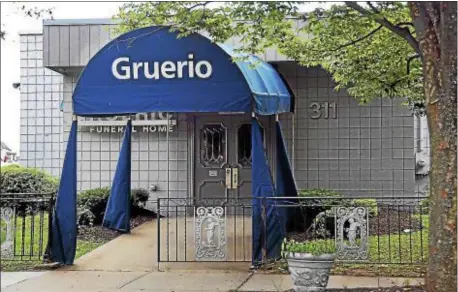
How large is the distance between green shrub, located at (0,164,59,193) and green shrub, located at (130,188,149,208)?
164 centimetres

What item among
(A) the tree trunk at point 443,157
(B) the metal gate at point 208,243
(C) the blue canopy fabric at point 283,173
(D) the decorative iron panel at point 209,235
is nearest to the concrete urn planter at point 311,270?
(A) the tree trunk at point 443,157

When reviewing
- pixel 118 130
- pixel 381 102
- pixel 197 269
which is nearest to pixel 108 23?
pixel 118 130

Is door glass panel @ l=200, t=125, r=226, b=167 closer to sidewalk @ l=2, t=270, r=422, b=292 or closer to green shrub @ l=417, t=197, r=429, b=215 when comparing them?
green shrub @ l=417, t=197, r=429, b=215

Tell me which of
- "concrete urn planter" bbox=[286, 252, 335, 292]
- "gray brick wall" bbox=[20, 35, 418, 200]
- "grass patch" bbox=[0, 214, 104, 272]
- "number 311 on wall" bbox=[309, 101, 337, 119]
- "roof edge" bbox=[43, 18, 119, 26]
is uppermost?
"roof edge" bbox=[43, 18, 119, 26]

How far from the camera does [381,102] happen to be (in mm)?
14359

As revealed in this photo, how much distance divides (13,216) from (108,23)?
6.22m

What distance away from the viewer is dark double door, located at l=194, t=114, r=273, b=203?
14.5 meters

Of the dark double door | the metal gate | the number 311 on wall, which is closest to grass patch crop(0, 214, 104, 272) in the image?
the metal gate

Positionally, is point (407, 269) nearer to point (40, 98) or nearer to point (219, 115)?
point (219, 115)

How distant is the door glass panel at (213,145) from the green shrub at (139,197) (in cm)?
146

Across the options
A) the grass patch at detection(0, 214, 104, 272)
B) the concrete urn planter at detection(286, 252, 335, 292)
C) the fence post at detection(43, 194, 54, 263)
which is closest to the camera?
the concrete urn planter at detection(286, 252, 335, 292)

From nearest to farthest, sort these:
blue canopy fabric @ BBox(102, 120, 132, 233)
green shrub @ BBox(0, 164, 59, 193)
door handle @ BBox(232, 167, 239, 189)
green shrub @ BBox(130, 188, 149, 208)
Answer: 1. blue canopy fabric @ BBox(102, 120, 132, 233)
2. green shrub @ BBox(0, 164, 59, 193)
3. green shrub @ BBox(130, 188, 149, 208)
4. door handle @ BBox(232, 167, 239, 189)

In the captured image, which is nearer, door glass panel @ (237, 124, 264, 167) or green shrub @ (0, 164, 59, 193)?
green shrub @ (0, 164, 59, 193)

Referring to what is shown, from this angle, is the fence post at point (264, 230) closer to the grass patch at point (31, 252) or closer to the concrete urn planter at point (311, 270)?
the concrete urn planter at point (311, 270)
